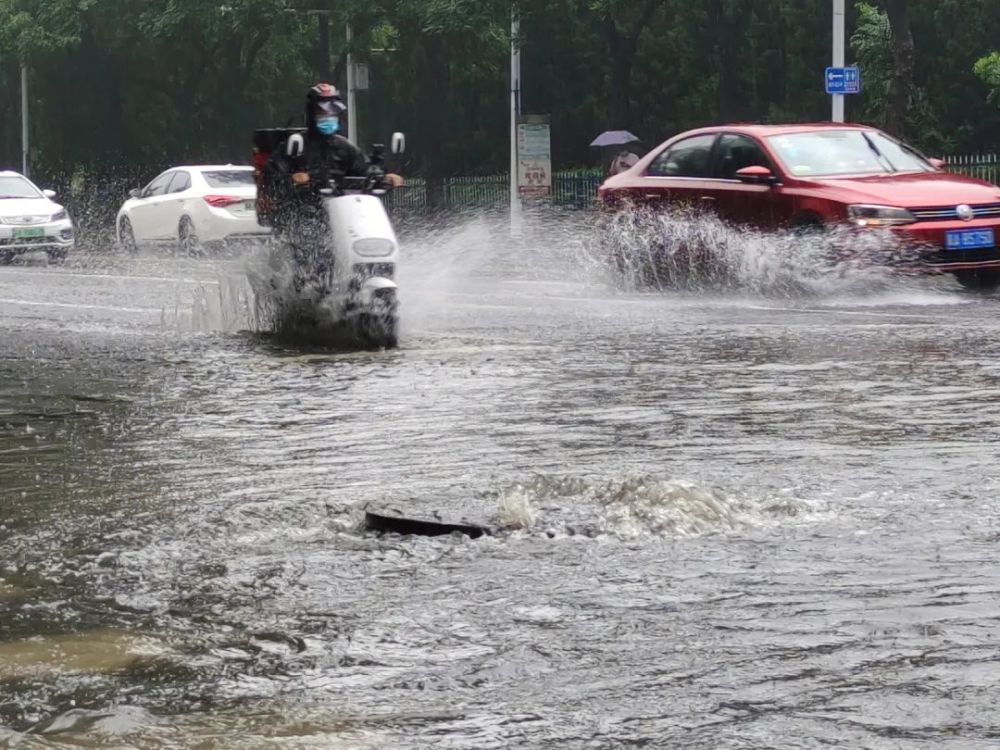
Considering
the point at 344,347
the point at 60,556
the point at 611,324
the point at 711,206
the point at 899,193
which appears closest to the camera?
the point at 60,556

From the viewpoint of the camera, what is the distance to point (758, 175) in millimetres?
16422

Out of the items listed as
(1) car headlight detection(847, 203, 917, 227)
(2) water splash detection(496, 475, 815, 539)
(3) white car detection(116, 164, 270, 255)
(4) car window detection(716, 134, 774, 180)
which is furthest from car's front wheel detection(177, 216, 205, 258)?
(2) water splash detection(496, 475, 815, 539)

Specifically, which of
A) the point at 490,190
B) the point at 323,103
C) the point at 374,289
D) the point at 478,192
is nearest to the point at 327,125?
the point at 323,103

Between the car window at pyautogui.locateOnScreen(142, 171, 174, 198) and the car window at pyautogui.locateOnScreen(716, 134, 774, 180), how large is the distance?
1391cm

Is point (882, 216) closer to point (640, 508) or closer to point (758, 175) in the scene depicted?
point (758, 175)

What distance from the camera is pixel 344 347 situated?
12.6 m

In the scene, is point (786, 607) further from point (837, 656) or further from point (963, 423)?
point (963, 423)

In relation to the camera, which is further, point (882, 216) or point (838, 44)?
point (838, 44)

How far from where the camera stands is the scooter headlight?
12.3 metres

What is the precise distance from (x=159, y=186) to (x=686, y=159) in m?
14.0

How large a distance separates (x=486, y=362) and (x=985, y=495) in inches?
205

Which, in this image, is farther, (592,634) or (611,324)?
(611,324)

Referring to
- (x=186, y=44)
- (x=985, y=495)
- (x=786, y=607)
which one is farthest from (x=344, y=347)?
(x=186, y=44)

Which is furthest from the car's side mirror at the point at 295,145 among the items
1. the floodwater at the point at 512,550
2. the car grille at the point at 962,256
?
the car grille at the point at 962,256
